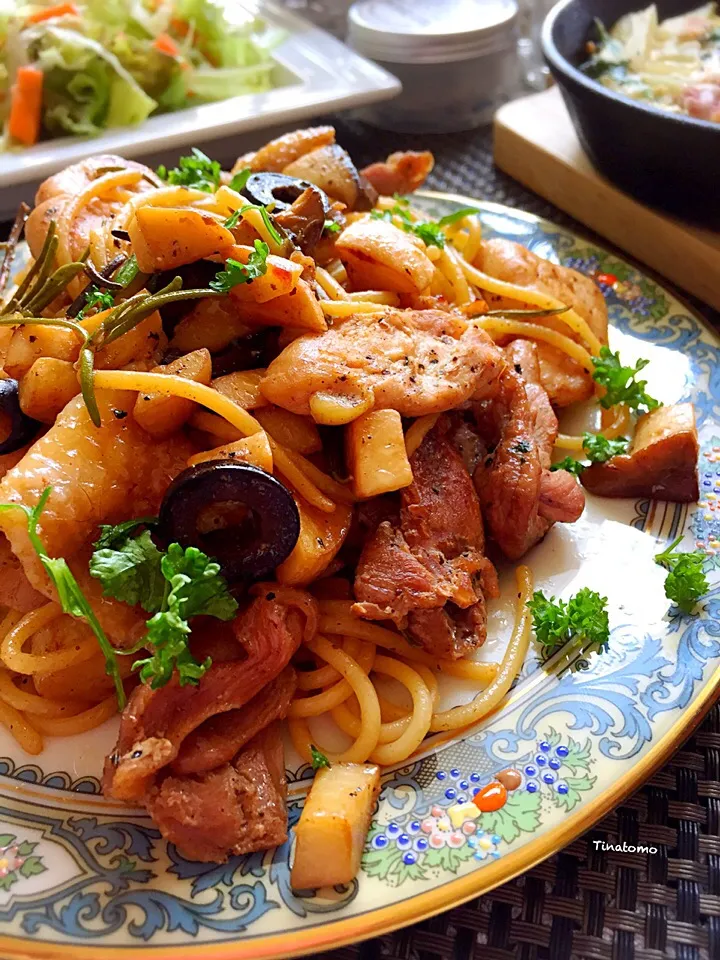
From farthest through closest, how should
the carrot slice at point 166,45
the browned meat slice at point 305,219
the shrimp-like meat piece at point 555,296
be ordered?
the carrot slice at point 166,45 < the shrimp-like meat piece at point 555,296 < the browned meat slice at point 305,219

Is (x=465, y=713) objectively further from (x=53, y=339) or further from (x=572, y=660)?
(x=53, y=339)

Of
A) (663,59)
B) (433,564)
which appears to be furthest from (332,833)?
(663,59)

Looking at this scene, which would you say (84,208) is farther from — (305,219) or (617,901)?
(617,901)

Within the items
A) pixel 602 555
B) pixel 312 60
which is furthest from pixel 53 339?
pixel 312 60

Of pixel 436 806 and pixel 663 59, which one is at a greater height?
pixel 663 59

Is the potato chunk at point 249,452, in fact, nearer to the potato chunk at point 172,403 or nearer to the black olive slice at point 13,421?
the potato chunk at point 172,403

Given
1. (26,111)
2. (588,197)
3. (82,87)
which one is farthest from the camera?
(82,87)

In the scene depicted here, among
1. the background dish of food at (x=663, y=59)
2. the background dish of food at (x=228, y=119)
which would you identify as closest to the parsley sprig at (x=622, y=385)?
the background dish of food at (x=663, y=59)
